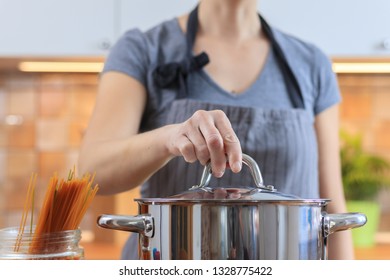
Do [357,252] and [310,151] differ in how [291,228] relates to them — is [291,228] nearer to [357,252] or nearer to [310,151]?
[310,151]

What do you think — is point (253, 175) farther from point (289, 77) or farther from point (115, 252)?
point (115, 252)

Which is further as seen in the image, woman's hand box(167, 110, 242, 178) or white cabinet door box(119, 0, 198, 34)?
white cabinet door box(119, 0, 198, 34)

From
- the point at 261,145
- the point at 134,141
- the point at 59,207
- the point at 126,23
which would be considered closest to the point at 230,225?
the point at 59,207

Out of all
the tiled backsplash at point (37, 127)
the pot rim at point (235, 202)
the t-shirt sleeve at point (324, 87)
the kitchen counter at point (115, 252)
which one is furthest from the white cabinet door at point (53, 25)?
the pot rim at point (235, 202)

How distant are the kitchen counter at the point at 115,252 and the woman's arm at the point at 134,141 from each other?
0.94 meters

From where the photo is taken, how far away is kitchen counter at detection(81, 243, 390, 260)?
76.7 inches

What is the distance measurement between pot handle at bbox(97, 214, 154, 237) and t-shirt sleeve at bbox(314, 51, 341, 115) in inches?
25.7

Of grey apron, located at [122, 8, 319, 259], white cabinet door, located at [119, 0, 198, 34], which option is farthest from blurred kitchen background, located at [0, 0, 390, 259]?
grey apron, located at [122, 8, 319, 259]

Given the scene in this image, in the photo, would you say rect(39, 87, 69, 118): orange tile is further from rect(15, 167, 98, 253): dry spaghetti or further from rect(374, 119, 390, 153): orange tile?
rect(15, 167, 98, 253): dry spaghetti

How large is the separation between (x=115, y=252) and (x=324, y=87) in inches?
41.0

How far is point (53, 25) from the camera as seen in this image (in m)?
1.92

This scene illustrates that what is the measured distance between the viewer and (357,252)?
2.01m

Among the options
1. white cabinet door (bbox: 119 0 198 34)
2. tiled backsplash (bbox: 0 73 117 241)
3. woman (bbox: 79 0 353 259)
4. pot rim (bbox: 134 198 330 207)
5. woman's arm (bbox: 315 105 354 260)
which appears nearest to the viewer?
pot rim (bbox: 134 198 330 207)
